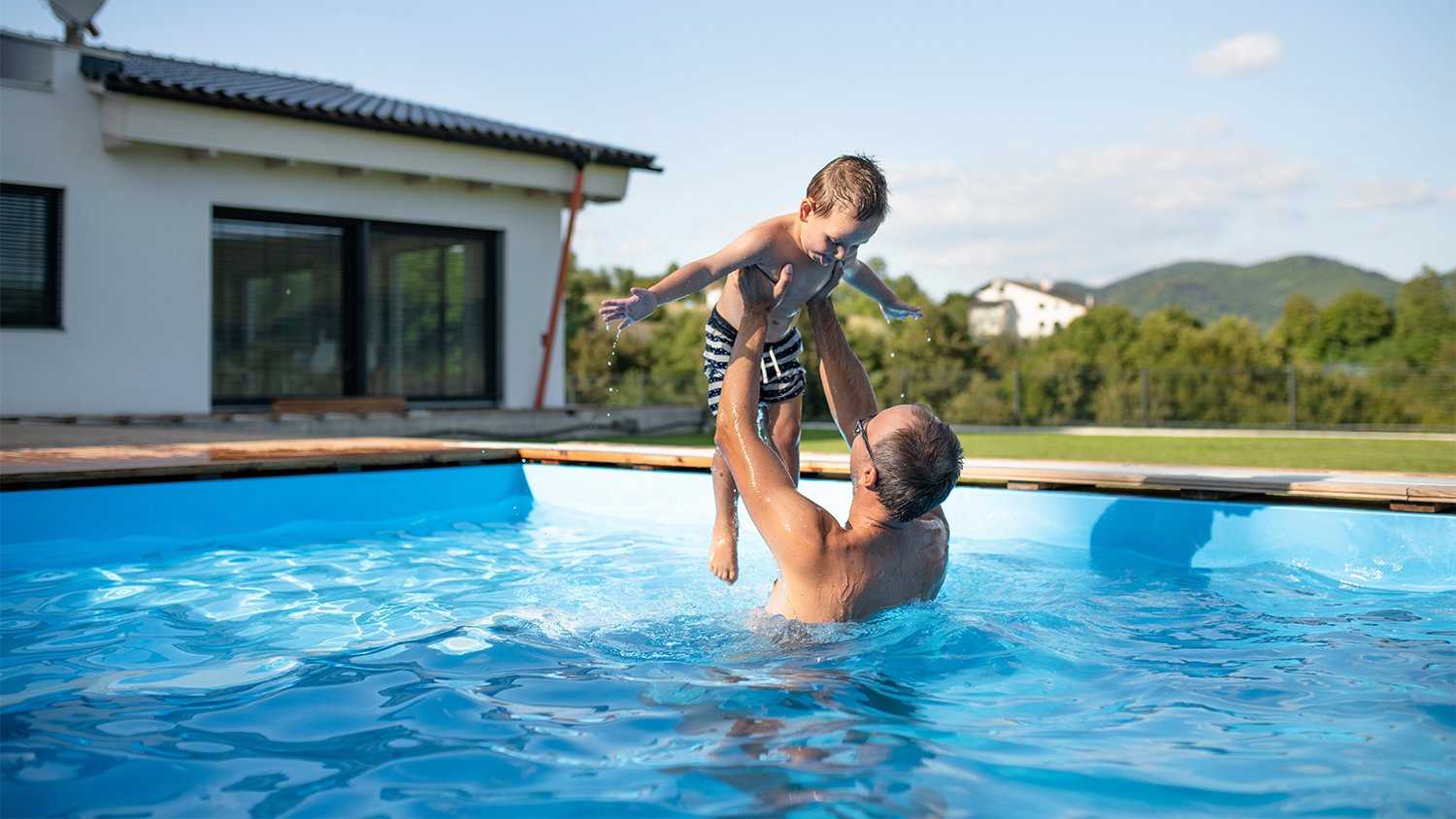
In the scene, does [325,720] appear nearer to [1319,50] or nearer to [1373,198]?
[1319,50]

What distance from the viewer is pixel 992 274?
2452 inches

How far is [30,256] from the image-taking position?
934 cm

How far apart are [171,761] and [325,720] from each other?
0.38 m

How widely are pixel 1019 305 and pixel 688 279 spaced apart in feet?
213

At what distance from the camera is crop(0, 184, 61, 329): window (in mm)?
9211

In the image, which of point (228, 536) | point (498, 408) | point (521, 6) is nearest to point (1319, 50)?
point (521, 6)

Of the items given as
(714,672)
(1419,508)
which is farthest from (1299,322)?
(714,672)

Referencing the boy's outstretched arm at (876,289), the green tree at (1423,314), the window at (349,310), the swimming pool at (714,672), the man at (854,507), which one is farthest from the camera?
the green tree at (1423,314)

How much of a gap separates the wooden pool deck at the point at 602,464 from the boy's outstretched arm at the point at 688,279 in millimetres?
2584

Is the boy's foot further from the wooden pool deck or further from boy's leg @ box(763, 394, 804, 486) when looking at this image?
the wooden pool deck

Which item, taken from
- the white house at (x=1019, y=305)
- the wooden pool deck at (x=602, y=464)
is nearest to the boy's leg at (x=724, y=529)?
the wooden pool deck at (x=602, y=464)

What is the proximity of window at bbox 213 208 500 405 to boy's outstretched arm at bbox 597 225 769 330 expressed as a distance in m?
8.89

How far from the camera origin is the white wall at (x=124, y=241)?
30.3 ft

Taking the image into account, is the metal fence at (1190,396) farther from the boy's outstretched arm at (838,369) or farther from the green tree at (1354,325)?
the green tree at (1354,325)
